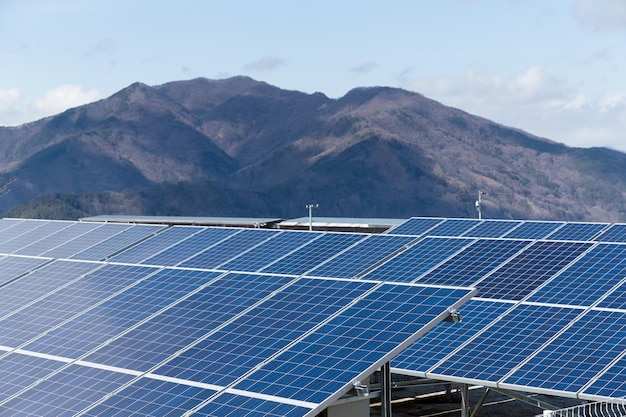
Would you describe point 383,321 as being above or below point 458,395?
above

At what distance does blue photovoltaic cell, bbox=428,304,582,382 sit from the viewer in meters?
25.6

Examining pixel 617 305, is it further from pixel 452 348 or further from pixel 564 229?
pixel 564 229

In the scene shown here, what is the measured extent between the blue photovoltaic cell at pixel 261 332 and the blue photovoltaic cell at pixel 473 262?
12353mm

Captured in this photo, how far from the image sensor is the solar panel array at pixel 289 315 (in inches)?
690

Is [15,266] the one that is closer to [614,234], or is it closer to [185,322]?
[185,322]

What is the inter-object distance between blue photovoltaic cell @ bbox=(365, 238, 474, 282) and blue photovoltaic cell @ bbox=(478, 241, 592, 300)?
8.66 ft

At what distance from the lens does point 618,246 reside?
33500 millimetres

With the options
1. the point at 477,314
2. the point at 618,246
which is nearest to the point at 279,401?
the point at 477,314

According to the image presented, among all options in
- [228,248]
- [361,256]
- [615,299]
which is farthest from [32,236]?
[615,299]

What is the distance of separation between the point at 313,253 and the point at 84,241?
935 cm

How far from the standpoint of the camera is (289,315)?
1952cm

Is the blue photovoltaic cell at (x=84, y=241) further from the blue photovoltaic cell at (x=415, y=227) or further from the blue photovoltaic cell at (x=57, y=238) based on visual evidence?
the blue photovoltaic cell at (x=415, y=227)

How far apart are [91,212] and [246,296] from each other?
178 metres

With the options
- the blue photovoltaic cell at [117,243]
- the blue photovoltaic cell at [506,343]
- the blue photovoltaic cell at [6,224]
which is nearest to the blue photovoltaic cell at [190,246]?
the blue photovoltaic cell at [117,243]
